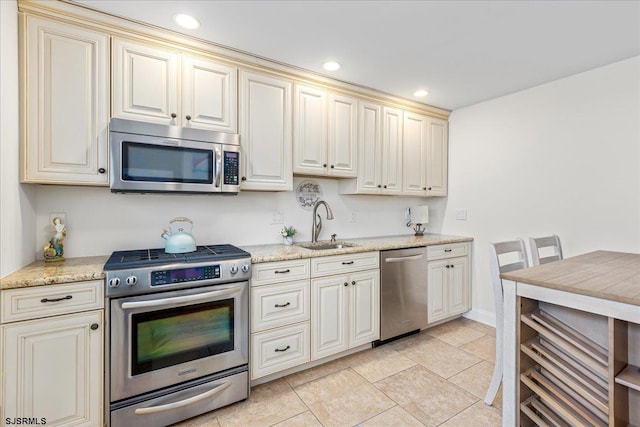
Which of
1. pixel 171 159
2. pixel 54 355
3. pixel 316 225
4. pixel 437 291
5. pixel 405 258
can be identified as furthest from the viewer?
pixel 437 291

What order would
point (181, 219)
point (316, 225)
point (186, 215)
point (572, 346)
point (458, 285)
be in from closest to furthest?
point (572, 346) → point (181, 219) → point (186, 215) → point (316, 225) → point (458, 285)

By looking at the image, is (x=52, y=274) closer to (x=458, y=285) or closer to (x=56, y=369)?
(x=56, y=369)

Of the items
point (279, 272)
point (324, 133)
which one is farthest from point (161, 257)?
point (324, 133)

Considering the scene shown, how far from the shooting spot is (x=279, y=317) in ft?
6.97

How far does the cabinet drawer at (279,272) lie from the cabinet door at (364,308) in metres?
0.47

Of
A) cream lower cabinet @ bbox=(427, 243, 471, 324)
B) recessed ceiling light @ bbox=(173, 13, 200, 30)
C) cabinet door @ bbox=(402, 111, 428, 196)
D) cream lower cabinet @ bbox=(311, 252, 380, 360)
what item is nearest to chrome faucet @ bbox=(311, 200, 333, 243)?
cream lower cabinet @ bbox=(311, 252, 380, 360)

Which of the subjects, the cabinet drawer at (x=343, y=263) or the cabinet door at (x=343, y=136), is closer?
the cabinet drawer at (x=343, y=263)

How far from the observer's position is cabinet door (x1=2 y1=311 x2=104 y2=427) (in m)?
1.39

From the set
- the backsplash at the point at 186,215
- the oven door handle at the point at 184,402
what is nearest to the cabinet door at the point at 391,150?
the backsplash at the point at 186,215

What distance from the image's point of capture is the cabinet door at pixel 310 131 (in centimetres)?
253

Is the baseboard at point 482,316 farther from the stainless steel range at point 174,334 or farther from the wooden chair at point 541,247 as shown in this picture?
the stainless steel range at point 174,334

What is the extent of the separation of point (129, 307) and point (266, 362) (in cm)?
96

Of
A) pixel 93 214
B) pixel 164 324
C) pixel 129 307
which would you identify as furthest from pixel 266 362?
pixel 93 214

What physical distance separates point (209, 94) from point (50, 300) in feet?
5.03
